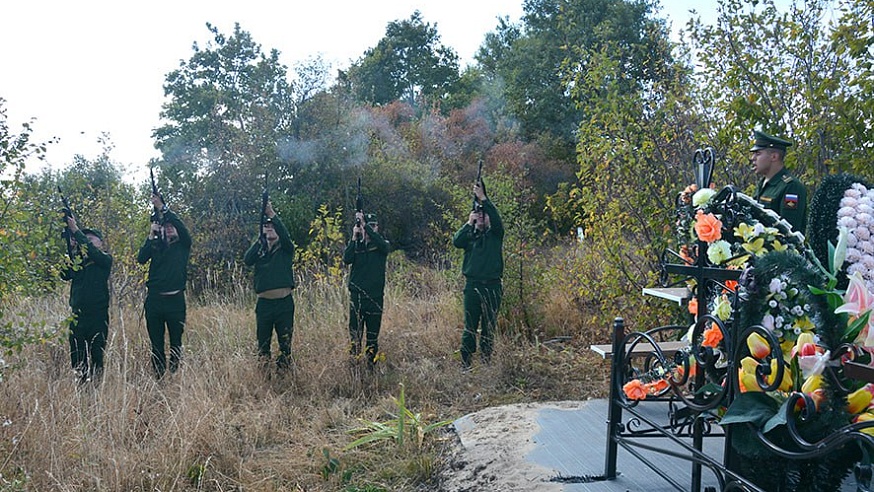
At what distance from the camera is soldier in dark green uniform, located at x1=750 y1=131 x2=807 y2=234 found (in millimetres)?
4602

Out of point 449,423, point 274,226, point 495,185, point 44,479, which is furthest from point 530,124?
point 44,479

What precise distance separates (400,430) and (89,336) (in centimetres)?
375

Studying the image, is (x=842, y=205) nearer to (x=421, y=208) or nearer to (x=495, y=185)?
(x=495, y=185)

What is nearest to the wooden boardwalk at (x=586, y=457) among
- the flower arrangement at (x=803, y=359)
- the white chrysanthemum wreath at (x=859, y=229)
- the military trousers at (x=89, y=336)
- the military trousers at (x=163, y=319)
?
the flower arrangement at (x=803, y=359)

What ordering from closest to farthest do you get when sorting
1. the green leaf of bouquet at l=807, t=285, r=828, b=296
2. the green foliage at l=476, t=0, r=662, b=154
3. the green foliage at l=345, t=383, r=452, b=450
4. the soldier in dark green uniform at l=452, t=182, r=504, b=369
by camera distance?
the green leaf of bouquet at l=807, t=285, r=828, b=296 < the green foliage at l=345, t=383, r=452, b=450 < the soldier in dark green uniform at l=452, t=182, r=504, b=369 < the green foliage at l=476, t=0, r=662, b=154

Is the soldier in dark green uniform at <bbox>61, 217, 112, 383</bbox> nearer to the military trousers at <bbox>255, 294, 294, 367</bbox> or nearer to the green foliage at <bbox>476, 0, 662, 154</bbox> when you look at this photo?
the military trousers at <bbox>255, 294, 294, 367</bbox>

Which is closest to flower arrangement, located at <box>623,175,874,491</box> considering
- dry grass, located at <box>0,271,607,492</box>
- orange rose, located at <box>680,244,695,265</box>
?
orange rose, located at <box>680,244,695,265</box>

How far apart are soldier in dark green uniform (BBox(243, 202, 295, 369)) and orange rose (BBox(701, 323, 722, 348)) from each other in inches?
186

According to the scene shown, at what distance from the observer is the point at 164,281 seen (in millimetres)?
7227

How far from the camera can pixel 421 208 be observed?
1500 centimetres

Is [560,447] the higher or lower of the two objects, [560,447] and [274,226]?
the lower

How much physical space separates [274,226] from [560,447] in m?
3.80

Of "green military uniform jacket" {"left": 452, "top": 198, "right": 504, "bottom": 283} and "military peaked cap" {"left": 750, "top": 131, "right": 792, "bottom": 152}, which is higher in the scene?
"military peaked cap" {"left": 750, "top": 131, "right": 792, "bottom": 152}

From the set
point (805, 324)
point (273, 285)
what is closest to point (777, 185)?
point (805, 324)
